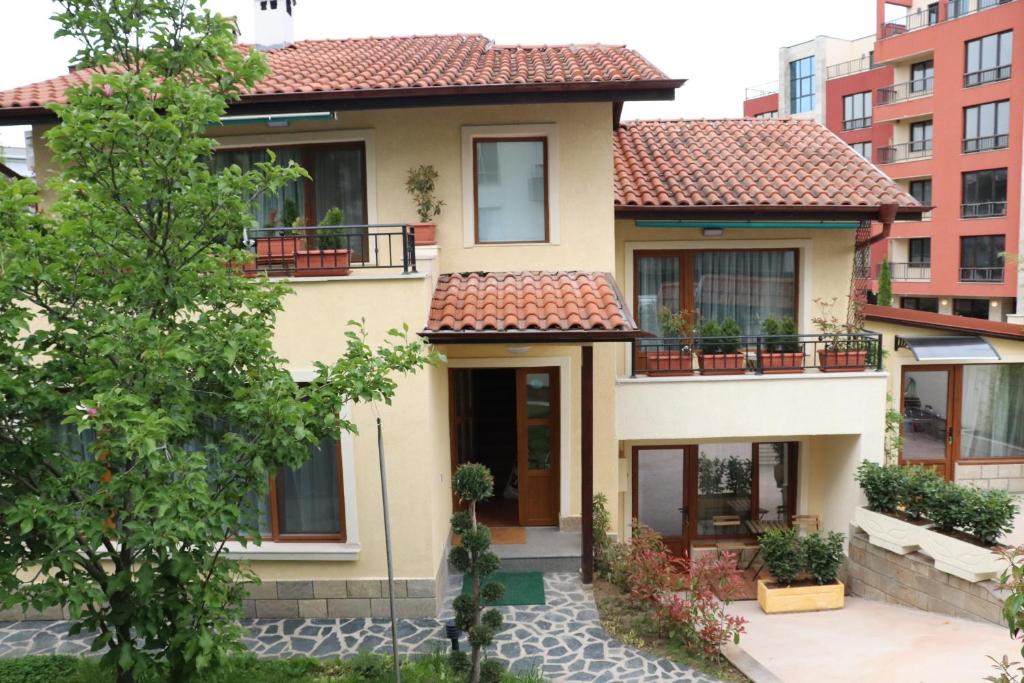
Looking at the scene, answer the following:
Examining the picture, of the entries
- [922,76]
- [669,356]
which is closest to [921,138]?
[922,76]

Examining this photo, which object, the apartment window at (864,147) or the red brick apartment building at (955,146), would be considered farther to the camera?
the apartment window at (864,147)

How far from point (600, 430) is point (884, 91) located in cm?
3814

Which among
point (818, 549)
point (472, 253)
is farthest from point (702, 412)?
point (472, 253)

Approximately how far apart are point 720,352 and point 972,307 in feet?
103

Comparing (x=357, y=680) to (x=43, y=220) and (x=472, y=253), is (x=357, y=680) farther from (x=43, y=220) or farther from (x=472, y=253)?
(x=472, y=253)

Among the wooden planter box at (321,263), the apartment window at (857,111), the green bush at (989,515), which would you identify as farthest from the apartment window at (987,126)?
the wooden planter box at (321,263)

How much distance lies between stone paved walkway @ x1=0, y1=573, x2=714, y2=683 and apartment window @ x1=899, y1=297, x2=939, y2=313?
123 feet

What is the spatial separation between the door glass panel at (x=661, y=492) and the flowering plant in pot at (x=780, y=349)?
2.99 m

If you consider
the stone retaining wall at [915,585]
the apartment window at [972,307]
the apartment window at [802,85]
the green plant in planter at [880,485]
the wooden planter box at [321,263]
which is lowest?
the stone retaining wall at [915,585]

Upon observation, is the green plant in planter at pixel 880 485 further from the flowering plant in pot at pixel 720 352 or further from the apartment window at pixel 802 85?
the apartment window at pixel 802 85

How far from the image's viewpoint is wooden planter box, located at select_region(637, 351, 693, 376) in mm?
13086

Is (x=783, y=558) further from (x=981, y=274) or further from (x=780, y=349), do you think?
(x=981, y=274)

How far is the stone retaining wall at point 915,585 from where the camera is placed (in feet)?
35.4

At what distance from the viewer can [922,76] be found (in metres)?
40.2
